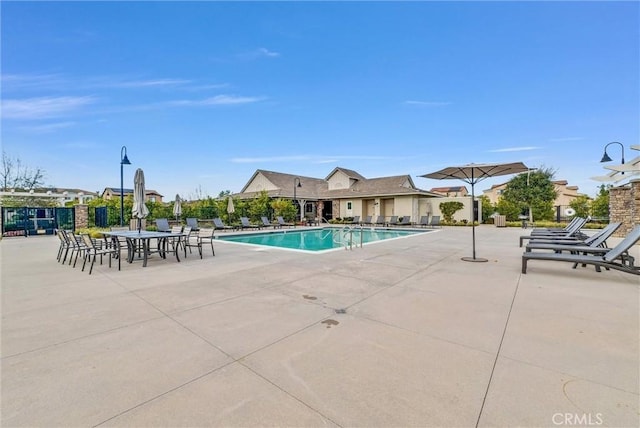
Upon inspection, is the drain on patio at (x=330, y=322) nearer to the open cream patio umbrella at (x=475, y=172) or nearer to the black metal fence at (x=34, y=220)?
the open cream patio umbrella at (x=475, y=172)

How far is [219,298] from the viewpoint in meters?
4.34

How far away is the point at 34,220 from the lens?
15.5 metres

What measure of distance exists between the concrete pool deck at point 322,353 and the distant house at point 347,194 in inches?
742

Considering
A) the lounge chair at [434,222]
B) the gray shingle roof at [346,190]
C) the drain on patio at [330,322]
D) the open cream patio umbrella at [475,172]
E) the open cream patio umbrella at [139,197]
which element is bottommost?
the drain on patio at [330,322]

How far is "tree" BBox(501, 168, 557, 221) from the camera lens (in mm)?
24547

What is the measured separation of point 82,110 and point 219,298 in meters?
17.3

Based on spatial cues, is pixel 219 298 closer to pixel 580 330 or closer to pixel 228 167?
pixel 580 330

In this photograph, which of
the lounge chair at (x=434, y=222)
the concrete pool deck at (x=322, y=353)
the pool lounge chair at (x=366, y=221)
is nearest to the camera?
the concrete pool deck at (x=322, y=353)

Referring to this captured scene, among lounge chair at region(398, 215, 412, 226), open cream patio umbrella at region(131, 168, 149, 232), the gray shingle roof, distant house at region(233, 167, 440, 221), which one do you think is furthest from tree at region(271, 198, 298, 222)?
open cream patio umbrella at region(131, 168, 149, 232)

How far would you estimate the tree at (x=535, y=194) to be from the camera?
2455cm

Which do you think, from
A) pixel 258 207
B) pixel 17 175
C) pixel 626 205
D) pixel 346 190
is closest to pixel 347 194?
pixel 346 190

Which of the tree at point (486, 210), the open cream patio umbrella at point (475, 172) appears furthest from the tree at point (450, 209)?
the open cream patio umbrella at point (475, 172)

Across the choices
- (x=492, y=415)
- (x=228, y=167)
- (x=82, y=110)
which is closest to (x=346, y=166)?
(x=228, y=167)

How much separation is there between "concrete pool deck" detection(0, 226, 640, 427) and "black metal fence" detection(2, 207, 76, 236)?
14430mm
